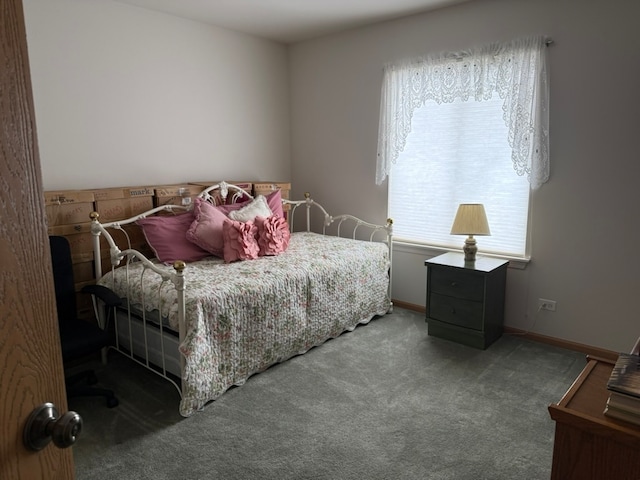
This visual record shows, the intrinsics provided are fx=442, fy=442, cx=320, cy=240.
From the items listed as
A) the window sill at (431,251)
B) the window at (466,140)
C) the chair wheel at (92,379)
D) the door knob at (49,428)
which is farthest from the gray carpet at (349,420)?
the door knob at (49,428)

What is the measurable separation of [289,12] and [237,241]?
1.97 meters

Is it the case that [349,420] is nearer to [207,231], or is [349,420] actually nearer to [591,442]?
[591,442]

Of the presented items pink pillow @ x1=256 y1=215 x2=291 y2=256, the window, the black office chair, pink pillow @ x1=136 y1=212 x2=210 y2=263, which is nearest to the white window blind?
the window

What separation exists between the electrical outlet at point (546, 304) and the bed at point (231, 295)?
4.06 feet

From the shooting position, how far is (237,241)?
3266 mm

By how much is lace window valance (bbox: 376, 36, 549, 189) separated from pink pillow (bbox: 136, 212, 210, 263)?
2.01 metres

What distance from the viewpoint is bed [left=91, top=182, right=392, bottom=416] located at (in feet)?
8.21

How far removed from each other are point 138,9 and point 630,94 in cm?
359

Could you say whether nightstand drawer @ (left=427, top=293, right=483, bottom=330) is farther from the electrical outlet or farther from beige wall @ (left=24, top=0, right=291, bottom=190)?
beige wall @ (left=24, top=0, right=291, bottom=190)

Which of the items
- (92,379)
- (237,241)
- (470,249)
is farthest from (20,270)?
(470,249)

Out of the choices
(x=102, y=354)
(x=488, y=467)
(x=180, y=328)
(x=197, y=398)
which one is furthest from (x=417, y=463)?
(x=102, y=354)

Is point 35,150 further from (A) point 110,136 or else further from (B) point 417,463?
(A) point 110,136

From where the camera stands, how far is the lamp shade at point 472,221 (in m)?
3.29

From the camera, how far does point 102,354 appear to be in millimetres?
3076
